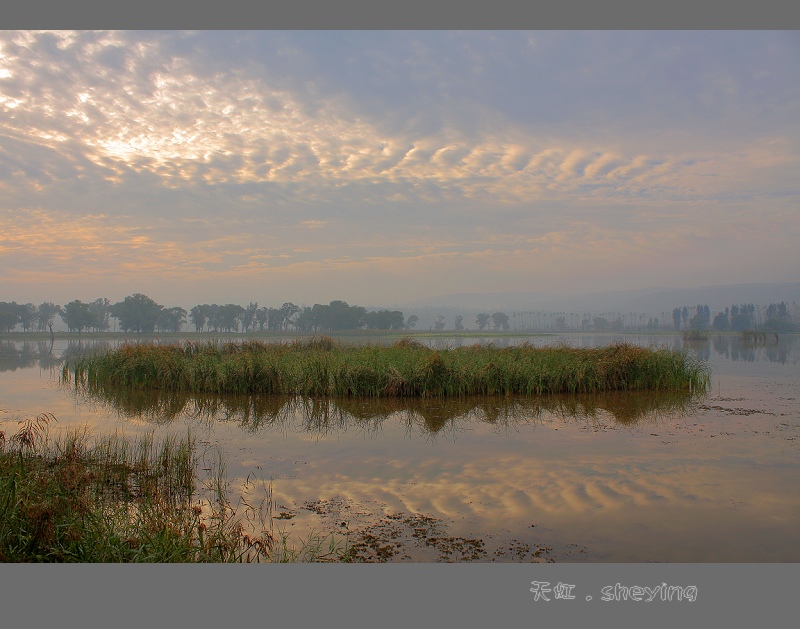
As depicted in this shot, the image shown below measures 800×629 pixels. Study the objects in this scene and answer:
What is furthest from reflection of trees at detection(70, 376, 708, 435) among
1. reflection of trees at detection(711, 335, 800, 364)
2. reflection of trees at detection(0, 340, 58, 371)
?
reflection of trees at detection(711, 335, 800, 364)

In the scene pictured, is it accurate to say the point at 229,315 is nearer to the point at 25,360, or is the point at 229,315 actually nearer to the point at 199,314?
the point at 199,314

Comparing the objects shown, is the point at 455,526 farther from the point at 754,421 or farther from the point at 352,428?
the point at 754,421

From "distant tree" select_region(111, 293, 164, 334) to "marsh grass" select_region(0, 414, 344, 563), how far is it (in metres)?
67.6

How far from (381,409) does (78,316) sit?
74.1 m

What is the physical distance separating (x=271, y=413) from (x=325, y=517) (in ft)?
21.4

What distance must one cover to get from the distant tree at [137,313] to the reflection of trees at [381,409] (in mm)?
58643

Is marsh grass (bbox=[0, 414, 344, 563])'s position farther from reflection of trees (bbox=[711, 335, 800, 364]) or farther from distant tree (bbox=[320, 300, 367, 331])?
distant tree (bbox=[320, 300, 367, 331])

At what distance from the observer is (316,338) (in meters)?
22.9

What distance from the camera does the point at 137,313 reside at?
6881 centimetres

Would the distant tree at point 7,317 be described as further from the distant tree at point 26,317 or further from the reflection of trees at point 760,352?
the reflection of trees at point 760,352

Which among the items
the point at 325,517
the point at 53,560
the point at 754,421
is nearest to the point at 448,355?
the point at 754,421

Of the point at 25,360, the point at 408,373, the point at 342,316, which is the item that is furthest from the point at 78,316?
the point at 408,373

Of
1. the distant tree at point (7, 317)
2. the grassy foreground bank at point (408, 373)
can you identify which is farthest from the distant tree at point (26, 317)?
the grassy foreground bank at point (408, 373)

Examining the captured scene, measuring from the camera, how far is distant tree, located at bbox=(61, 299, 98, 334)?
242ft
